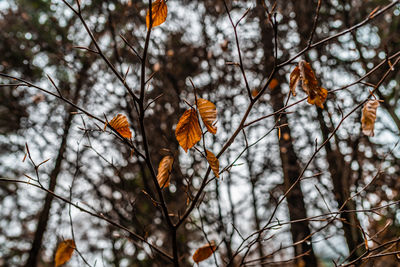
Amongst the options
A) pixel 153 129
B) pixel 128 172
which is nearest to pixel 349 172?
pixel 153 129

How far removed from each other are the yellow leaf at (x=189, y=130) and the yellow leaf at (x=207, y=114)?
3 centimetres

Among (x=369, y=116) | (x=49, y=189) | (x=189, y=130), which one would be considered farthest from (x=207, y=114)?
(x=49, y=189)

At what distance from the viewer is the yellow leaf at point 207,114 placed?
1.04 meters

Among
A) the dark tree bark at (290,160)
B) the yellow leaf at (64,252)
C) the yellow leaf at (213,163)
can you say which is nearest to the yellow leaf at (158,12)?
the yellow leaf at (213,163)

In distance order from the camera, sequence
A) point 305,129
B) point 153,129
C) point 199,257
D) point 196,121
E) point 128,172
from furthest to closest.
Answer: point 128,172, point 153,129, point 305,129, point 199,257, point 196,121

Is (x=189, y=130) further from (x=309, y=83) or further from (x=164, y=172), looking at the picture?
(x=309, y=83)

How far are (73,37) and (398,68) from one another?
4.71m

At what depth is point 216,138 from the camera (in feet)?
11.1

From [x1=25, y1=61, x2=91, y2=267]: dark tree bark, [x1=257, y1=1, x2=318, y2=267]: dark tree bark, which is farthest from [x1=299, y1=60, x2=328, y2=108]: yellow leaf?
[x1=25, y1=61, x2=91, y2=267]: dark tree bark

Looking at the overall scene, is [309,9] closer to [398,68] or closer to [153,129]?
[398,68]

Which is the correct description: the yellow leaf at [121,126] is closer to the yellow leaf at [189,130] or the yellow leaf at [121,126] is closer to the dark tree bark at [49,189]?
the yellow leaf at [189,130]

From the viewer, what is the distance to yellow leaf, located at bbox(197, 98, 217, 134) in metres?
1.04

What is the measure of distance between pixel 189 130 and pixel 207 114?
0.09 metres

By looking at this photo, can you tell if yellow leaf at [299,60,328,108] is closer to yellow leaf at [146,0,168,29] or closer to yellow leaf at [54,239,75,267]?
yellow leaf at [146,0,168,29]
